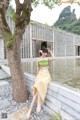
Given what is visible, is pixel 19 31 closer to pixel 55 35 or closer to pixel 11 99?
pixel 11 99

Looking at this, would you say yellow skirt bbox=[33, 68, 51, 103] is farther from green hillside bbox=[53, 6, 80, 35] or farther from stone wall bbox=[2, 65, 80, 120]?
green hillside bbox=[53, 6, 80, 35]

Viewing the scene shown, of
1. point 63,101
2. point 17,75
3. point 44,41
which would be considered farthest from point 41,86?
point 44,41

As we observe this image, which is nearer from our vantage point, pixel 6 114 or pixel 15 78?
A: pixel 6 114

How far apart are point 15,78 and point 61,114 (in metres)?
1.85

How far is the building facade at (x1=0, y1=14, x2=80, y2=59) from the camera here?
71.9 ft

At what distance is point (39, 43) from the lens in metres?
24.6

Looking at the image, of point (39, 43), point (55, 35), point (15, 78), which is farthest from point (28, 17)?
point (55, 35)

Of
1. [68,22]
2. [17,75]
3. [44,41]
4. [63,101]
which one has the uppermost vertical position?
[68,22]

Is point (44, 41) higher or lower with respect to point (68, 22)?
lower

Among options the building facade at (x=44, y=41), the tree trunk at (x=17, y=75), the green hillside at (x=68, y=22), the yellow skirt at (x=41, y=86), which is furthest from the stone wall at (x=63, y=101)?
the green hillside at (x=68, y=22)

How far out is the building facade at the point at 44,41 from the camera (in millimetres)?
21922

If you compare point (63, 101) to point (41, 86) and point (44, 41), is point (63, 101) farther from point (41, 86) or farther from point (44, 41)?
point (44, 41)

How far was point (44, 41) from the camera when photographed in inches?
1030

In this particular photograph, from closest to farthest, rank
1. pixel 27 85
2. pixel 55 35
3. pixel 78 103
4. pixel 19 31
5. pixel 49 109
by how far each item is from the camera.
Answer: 1. pixel 78 103
2. pixel 49 109
3. pixel 19 31
4. pixel 27 85
5. pixel 55 35
